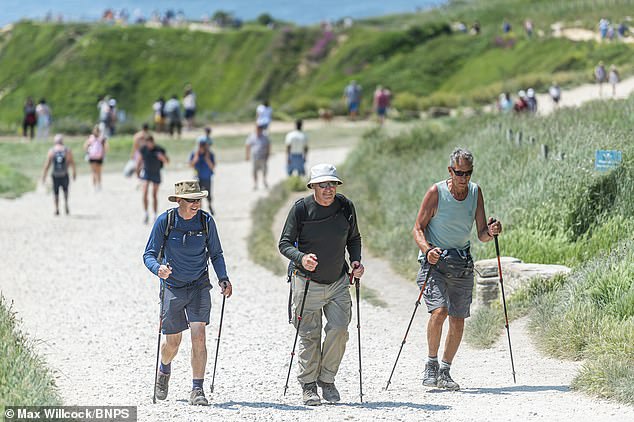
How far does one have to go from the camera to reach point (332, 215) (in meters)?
9.05

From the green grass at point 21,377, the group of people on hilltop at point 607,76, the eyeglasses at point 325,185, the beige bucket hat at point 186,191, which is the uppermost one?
the group of people on hilltop at point 607,76

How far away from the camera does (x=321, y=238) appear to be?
29.6 ft

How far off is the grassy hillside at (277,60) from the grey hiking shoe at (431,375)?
37.9m

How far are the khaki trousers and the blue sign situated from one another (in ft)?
21.0

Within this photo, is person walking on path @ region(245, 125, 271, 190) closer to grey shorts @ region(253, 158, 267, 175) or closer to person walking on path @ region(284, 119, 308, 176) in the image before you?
grey shorts @ region(253, 158, 267, 175)

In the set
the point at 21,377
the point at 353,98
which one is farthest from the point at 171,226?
the point at 353,98

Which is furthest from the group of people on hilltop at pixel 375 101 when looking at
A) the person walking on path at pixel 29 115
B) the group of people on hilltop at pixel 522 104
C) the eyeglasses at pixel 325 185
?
the eyeglasses at pixel 325 185

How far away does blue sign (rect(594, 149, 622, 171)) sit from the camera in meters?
14.6

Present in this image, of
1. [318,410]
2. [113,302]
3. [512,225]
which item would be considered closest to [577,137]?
[512,225]

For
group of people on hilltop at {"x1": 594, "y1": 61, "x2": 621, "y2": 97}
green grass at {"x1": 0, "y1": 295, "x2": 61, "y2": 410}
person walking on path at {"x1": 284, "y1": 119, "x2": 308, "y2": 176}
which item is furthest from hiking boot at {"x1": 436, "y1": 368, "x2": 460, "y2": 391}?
group of people on hilltop at {"x1": 594, "y1": 61, "x2": 621, "y2": 97}

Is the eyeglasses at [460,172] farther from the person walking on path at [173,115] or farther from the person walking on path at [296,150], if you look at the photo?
the person walking on path at [173,115]

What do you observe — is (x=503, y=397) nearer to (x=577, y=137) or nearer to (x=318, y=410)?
(x=318, y=410)

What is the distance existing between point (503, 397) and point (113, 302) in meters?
6.49

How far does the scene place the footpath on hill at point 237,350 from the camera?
352 inches
